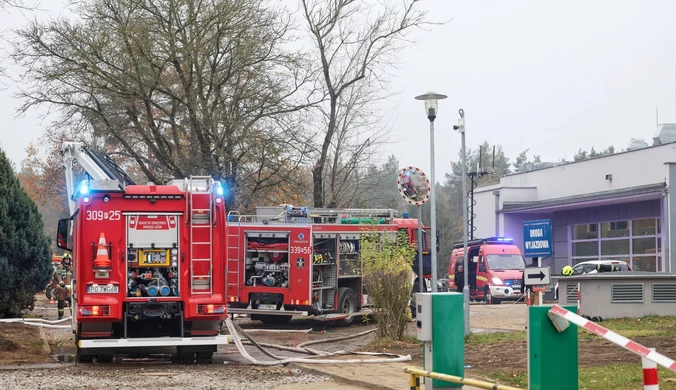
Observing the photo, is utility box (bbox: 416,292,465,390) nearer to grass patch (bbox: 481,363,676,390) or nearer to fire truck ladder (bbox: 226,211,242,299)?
grass patch (bbox: 481,363,676,390)

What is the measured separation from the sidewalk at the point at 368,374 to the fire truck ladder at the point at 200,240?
217 centimetres

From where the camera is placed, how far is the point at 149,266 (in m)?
15.4

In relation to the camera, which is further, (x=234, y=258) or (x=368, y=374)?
(x=234, y=258)

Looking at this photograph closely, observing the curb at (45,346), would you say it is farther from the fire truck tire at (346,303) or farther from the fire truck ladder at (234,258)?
the fire truck tire at (346,303)

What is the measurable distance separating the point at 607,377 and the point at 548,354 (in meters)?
3.95

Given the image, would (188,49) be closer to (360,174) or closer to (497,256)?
(360,174)

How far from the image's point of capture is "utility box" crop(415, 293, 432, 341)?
9.10 m

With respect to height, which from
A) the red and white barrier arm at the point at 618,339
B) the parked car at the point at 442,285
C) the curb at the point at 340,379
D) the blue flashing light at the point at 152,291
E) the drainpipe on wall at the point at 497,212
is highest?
the drainpipe on wall at the point at 497,212

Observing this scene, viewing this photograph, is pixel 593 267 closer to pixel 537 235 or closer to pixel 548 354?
pixel 537 235

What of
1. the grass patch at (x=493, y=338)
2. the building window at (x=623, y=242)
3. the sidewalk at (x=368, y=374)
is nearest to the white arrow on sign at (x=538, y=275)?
the sidewalk at (x=368, y=374)

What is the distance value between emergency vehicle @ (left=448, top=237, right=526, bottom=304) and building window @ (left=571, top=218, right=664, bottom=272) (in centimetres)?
509

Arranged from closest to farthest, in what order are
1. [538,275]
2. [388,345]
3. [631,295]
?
1. [538,275]
2. [388,345]
3. [631,295]

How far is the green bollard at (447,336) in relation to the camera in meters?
9.02

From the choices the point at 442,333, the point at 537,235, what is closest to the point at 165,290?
the point at 442,333
